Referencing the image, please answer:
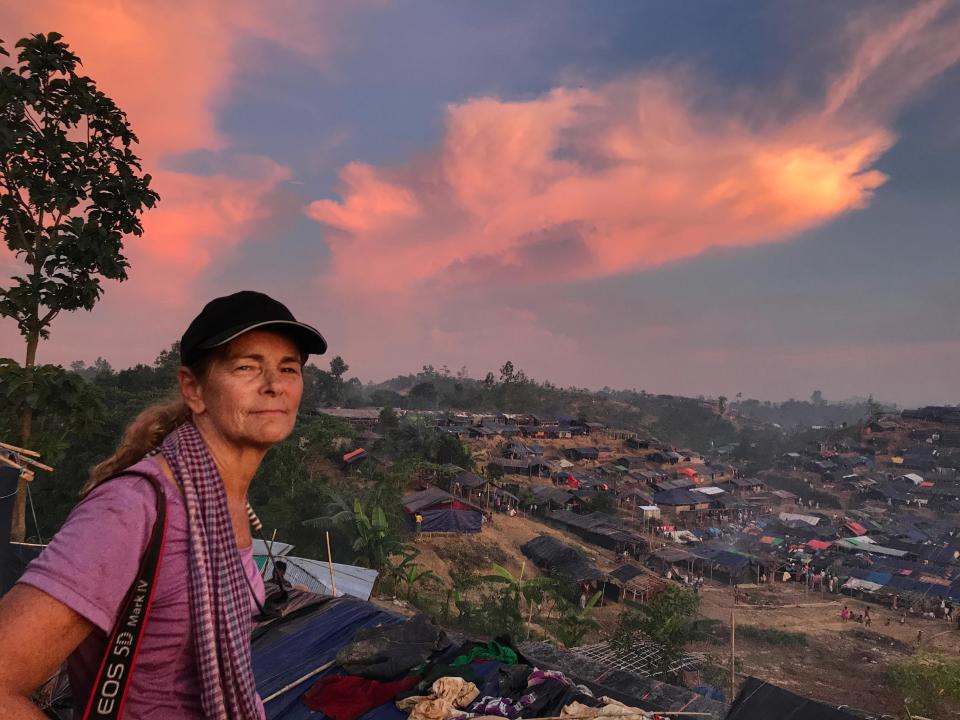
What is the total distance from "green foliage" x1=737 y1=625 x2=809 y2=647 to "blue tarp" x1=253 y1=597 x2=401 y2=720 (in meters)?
24.4

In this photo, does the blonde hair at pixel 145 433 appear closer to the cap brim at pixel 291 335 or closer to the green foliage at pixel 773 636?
the cap brim at pixel 291 335

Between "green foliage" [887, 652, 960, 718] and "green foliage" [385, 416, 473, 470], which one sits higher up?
"green foliage" [385, 416, 473, 470]

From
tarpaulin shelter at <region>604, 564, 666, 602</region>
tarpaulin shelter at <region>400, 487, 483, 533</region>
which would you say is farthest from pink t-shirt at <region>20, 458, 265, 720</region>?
tarpaulin shelter at <region>604, 564, 666, 602</region>

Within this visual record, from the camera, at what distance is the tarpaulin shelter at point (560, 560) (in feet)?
86.1

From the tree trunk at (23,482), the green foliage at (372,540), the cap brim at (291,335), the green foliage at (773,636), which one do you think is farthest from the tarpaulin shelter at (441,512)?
the cap brim at (291,335)

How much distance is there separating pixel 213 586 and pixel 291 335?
0.70 meters

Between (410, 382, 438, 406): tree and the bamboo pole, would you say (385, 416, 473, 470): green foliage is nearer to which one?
the bamboo pole

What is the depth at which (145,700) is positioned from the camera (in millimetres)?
1324

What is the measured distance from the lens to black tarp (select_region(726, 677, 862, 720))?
4789 mm

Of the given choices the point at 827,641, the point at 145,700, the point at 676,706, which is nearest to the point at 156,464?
the point at 145,700

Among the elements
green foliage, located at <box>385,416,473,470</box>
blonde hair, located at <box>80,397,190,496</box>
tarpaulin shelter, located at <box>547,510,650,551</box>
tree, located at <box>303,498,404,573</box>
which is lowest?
tarpaulin shelter, located at <box>547,510,650,551</box>

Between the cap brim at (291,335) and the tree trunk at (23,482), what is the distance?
30.4ft

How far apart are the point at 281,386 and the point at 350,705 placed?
4365 millimetres

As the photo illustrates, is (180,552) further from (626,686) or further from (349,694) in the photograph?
(626,686)
